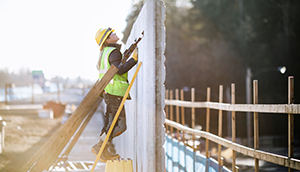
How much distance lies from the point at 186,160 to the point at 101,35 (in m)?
2.77

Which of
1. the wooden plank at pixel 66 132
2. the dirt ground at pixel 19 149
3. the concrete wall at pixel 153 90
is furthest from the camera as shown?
the dirt ground at pixel 19 149

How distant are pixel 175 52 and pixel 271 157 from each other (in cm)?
2196

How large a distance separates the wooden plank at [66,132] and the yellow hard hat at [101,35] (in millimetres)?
554

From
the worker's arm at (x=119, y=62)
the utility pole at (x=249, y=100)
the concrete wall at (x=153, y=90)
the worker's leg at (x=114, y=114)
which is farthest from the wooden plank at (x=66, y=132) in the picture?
the utility pole at (x=249, y=100)

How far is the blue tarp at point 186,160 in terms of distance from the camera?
5.00m

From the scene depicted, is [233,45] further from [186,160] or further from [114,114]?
[114,114]

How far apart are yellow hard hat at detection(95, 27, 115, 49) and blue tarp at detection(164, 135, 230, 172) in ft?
7.52

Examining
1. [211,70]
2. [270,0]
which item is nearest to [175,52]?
[211,70]

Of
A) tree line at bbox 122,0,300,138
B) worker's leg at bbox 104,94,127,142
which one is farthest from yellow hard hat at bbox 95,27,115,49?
tree line at bbox 122,0,300,138

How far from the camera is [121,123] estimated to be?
14.7 ft

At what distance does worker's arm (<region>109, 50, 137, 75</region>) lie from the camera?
4.10 meters

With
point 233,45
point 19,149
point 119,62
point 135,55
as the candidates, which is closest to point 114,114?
point 119,62

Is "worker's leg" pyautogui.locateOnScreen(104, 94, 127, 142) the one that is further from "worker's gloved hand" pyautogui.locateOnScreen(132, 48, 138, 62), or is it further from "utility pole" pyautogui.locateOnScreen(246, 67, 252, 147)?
"utility pole" pyautogui.locateOnScreen(246, 67, 252, 147)

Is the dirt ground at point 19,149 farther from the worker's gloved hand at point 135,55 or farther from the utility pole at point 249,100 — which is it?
the utility pole at point 249,100
